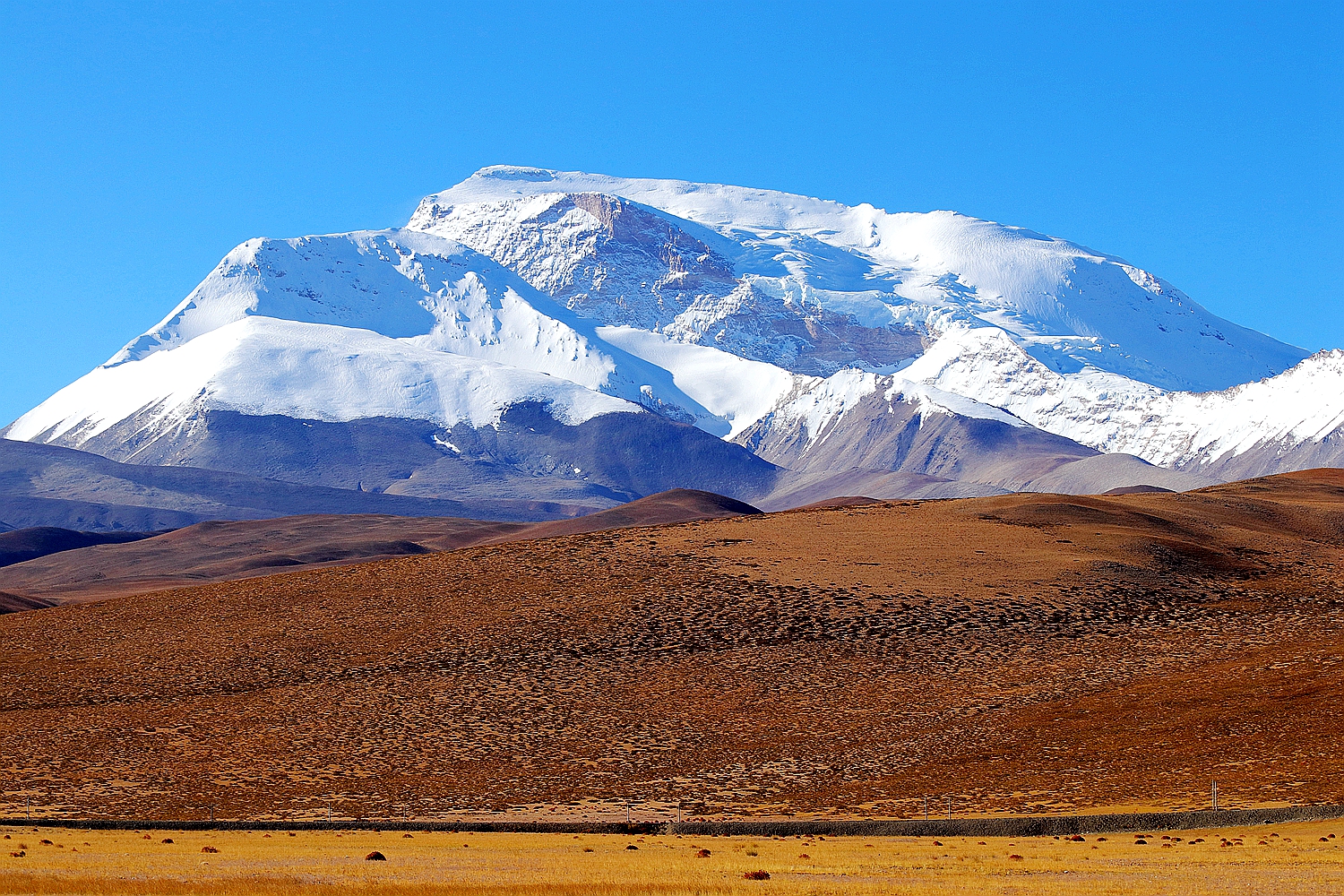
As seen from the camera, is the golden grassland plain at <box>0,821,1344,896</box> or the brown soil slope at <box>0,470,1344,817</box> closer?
the golden grassland plain at <box>0,821,1344,896</box>

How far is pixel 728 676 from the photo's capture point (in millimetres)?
72875

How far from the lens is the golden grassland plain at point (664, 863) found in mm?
30922

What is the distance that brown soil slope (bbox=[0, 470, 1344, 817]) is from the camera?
54.8 m

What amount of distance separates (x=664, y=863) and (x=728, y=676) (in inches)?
1437

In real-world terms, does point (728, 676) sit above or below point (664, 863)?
above

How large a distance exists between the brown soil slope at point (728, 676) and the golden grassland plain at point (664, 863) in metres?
7.23

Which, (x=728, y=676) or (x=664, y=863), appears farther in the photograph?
(x=728, y=676)

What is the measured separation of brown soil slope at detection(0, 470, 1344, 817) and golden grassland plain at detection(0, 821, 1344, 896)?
23.7 feet

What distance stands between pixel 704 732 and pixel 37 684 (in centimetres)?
3330

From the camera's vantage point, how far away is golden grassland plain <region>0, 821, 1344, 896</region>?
101 ft

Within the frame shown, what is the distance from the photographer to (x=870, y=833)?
45812 millimetres

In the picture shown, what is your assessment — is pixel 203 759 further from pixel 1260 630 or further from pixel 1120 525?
pixel 1120 525

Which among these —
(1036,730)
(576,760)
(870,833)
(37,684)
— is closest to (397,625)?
(37,684)

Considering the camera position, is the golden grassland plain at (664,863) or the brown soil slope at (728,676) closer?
the golden grassland plain at (664,863)
